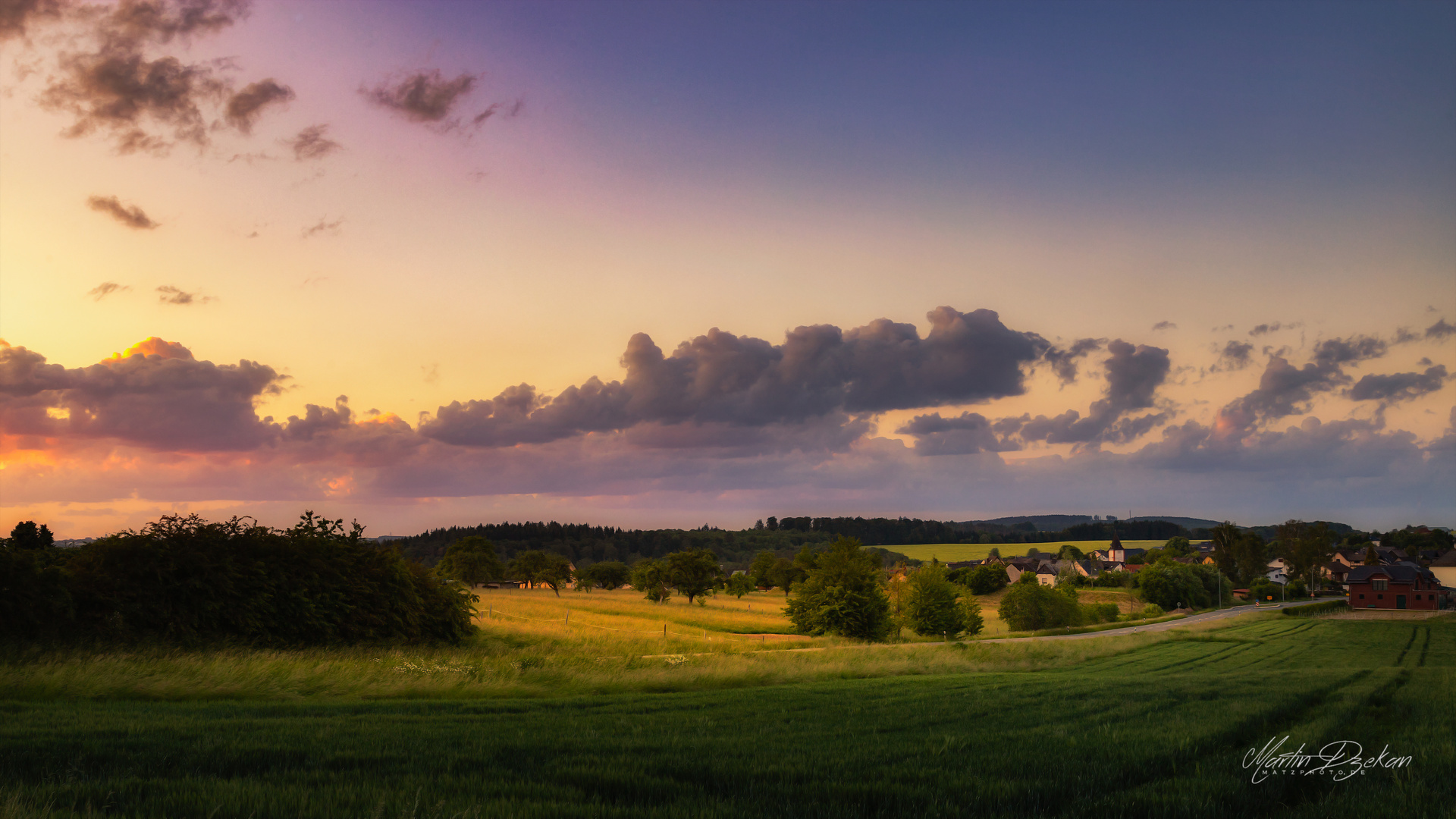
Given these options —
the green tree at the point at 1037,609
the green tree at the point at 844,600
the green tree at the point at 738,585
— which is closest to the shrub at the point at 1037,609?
the green tree at the point at 1037,609

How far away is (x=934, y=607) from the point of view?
Result: 61.3m

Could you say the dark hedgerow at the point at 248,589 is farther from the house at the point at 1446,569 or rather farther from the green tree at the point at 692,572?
the house at the point at 1446,569

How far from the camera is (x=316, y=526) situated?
27.8 metres

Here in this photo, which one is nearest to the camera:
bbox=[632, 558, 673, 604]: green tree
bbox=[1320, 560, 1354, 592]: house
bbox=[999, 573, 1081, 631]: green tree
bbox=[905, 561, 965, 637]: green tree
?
bbox=[905, 561, 965, 637]: green tree

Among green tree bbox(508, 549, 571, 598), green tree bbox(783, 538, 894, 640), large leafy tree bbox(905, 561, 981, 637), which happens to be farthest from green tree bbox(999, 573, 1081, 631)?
green tree bbox(508, 549, 571, 598)

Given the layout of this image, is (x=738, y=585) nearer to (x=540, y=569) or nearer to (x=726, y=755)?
(x=540, y=569)

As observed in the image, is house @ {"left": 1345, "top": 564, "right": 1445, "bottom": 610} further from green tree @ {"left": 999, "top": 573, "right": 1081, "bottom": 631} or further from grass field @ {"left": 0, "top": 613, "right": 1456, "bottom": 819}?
grass field @ {"left": 0, "top": 613, "right": 1456, "bottom": 819}

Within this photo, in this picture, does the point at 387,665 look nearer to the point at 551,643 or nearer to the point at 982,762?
the point at 551,643

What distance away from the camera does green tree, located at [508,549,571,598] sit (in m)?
105

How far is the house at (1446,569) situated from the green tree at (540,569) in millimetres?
135917

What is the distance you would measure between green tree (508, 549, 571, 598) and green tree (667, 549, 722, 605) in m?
20.6

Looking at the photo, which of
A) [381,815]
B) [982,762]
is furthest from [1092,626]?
[381,815]

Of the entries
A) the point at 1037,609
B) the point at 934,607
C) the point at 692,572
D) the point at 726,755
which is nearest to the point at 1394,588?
the point at 1037,609

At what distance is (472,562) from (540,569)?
11282mm
